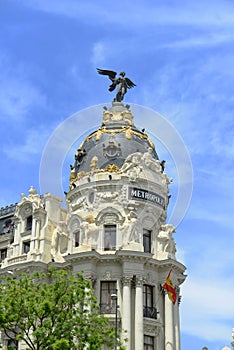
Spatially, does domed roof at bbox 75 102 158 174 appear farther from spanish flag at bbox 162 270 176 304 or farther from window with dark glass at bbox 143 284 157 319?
spanish flag at bbox 162 270 176 304

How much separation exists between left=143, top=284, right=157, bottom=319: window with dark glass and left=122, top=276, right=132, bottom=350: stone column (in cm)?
230

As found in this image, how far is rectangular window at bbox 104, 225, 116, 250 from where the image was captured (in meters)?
52.7

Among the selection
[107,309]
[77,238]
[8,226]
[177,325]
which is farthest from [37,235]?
[177,325]

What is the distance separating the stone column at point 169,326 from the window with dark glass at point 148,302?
3.87ft

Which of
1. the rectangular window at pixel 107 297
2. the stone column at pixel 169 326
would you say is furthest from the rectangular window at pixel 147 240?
the rectangular window at pixel 107 297

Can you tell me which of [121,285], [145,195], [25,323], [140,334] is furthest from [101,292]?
[25,323]

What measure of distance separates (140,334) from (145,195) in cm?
1318

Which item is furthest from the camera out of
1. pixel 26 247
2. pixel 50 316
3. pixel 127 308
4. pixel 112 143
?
pixel 112 143

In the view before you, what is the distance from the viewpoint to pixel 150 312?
5088 cm

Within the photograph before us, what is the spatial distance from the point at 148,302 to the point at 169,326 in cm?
281

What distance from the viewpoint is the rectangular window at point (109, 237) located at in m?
52.7

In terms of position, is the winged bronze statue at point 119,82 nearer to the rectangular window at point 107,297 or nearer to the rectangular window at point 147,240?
the rectangular window at point 147,240

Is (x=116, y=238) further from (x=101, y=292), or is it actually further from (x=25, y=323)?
(x=25, y=323)

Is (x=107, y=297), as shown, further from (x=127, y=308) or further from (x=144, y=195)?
(x=144, y=195)
